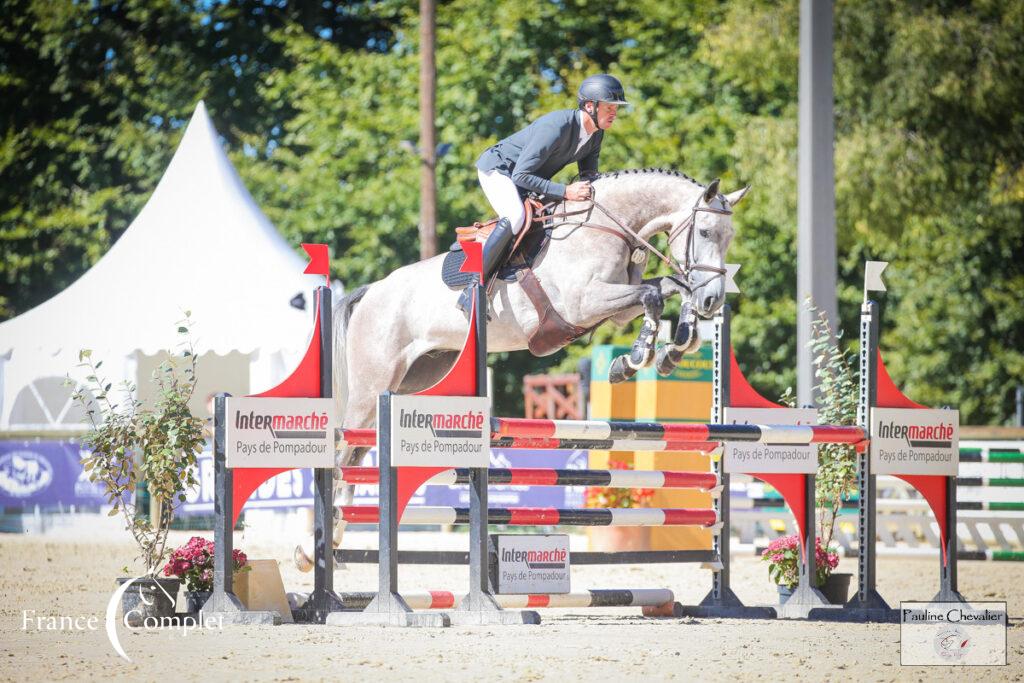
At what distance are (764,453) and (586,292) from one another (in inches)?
50.1

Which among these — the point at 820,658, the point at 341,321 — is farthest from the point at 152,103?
the point at 820,658

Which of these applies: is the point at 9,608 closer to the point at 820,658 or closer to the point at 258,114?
the point at 820,658

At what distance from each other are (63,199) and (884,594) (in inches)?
700

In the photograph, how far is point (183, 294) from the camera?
12.8 meters

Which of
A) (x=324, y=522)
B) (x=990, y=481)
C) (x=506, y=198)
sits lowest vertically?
(x=990, y=481)

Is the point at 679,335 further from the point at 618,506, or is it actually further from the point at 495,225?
the point at 618,506

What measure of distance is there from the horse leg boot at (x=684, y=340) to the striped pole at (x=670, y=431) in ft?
0.94

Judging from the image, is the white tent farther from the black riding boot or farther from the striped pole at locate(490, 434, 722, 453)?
the striped pole at locate(490, 434, 722, 453)

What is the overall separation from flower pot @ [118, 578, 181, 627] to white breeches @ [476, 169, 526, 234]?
2230mm

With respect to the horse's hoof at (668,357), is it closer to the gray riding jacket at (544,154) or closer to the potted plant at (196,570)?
the gray riding jacket at (544,154)

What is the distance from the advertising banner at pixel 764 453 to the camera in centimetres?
641

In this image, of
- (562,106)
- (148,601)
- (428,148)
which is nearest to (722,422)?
(148,601)

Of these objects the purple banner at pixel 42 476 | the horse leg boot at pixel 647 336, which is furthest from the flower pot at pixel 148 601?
the purple banner at pixel 42 476

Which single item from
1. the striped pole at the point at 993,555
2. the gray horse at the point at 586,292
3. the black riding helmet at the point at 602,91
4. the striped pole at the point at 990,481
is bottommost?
the striped pole at the point at 993,555
